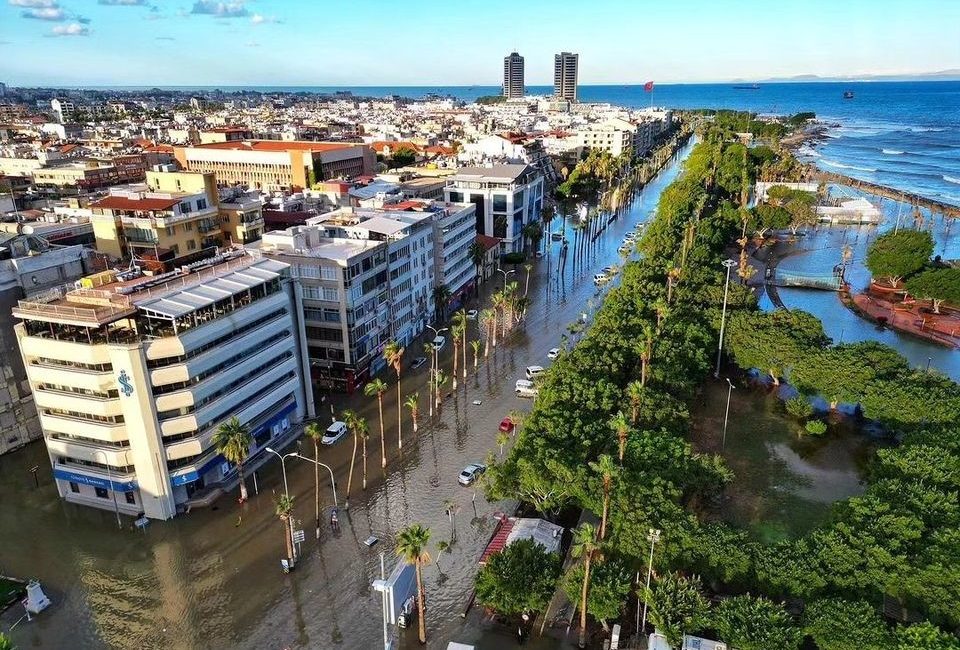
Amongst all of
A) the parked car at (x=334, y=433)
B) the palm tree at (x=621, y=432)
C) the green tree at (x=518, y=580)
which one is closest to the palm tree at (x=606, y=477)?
the palm tree at (x=621, y=432)

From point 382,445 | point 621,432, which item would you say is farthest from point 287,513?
point 621,432

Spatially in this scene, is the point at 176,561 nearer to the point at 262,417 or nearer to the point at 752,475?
the point at 262,417

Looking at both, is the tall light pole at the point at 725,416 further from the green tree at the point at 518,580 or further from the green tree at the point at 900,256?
the green tree at the point at 900,256

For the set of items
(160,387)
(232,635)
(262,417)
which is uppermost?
(160,387)

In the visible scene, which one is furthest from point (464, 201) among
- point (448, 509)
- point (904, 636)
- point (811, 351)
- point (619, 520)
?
point (904, 636)

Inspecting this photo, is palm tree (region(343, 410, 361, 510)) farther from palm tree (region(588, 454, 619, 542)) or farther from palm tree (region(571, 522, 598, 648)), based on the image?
palm tree (region(571, 522, 598, 648))

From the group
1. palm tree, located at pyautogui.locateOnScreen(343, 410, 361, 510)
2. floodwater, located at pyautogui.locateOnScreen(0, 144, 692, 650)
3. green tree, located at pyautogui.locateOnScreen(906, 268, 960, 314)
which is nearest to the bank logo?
floodwater, located at pyautogui.locateOnScreen(0, 144, 692, 650)
